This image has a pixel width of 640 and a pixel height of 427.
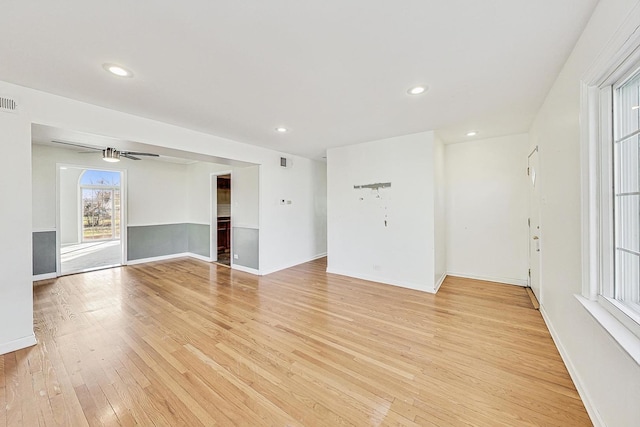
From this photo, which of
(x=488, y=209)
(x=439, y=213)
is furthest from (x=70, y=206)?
(x=488, y=209)

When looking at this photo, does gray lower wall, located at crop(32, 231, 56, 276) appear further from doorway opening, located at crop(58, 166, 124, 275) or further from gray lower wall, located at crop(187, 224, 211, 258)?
doorway opening, located at crop(58, 166, 124, 275)

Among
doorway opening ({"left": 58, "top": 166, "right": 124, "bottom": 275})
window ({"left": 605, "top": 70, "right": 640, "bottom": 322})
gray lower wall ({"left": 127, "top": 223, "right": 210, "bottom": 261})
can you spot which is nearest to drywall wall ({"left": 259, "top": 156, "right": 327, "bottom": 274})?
gray lower wall ({"left": 127, "top": 223, "right": 210, "bottom": 261})

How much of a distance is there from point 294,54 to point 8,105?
8.76 feet

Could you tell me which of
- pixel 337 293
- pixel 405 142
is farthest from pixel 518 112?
pixel 337 293

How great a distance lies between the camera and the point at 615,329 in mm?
1260

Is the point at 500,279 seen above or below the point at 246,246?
below

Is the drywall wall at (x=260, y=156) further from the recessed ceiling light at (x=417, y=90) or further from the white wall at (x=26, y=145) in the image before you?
the recessed ceiling light at (x=417, y=90)

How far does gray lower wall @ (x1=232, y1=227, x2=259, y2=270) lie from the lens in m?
4.97

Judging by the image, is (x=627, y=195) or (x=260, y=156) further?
(x=260, y=156)

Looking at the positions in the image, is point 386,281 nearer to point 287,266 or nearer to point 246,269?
point 287,266

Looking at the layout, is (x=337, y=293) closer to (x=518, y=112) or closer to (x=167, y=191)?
(x=518, y=112)

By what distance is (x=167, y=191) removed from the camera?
20.9ft

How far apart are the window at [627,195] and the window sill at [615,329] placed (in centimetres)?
9

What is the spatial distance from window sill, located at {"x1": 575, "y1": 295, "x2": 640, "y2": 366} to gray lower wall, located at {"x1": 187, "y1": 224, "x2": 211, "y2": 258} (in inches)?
252
